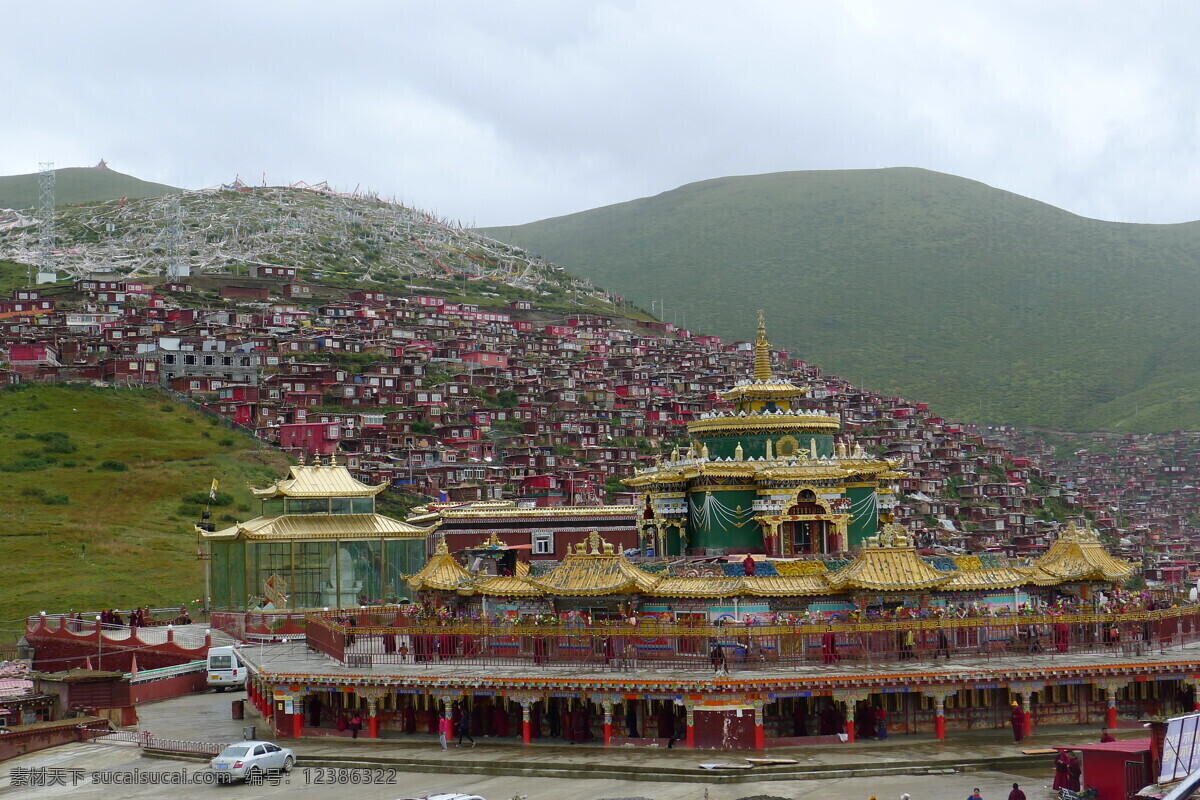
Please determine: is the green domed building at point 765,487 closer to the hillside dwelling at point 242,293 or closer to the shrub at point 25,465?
the shrub at point 25,465

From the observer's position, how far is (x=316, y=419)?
3364 inches

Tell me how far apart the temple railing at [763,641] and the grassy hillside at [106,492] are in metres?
21.9

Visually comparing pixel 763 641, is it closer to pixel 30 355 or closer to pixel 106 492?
pixel 106 492

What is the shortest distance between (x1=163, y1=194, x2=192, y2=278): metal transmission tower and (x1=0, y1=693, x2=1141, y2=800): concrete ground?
331 feet

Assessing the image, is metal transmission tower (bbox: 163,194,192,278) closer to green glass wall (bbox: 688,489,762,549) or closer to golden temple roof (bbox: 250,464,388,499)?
golden temple roof (bbox: 250,464,388,499)

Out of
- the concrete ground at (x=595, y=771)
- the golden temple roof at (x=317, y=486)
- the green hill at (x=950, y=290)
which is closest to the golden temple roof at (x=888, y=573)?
the concrete ground at (x=595, y=771)

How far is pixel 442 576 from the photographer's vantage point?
1464 inches

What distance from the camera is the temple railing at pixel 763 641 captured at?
3125 cm

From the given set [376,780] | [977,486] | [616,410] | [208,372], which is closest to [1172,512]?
[977,486]

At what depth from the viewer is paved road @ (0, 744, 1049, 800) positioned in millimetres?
25719

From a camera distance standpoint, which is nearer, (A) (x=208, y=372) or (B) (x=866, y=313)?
(A) (x=208, y=372)

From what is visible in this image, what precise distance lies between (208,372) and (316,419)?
41.3 ft

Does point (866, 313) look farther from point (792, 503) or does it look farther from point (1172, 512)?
point (792, 503)

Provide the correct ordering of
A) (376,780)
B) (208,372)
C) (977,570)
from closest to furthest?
(376,780), (977,570), (208,372)
